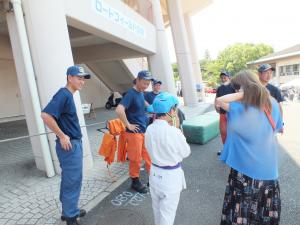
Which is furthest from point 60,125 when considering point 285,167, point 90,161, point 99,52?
point 99,52

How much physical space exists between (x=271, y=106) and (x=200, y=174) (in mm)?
2808

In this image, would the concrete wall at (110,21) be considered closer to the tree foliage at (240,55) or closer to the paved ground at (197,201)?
the paved ground at (197,201)

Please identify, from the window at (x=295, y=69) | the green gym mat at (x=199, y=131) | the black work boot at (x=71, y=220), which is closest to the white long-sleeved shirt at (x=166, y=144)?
the black work boot at (x=71, y=220)

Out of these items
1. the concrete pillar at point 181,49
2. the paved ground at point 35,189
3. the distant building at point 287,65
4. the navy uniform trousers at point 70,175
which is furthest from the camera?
the distant building at point 287,65

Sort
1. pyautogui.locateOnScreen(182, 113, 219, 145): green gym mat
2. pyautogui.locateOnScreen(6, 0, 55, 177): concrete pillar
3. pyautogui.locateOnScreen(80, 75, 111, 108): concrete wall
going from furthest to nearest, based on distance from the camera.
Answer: pyautogui.locateOnScreen(80, 75, 111, 108): concrete wall → pyautogui.locateOnScreen(182, 113, 219, 145): green gym mat → pyautogui.locateOnScreen(6, 0, 55, 177): concrete pillar

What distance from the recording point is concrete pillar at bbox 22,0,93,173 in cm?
461

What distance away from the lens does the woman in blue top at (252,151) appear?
235 cm

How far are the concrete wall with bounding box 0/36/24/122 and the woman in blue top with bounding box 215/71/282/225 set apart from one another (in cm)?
1214

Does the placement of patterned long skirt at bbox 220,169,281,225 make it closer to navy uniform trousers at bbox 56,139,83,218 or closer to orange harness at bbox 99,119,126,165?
navy uniform trousers at bbox 56,139,83,218

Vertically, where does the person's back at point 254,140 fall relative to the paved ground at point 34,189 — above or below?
above

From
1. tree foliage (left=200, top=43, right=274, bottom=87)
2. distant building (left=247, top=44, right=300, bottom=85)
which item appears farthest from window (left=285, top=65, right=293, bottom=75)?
tree foliage (left=200, top=43, right=274, bottom=87)

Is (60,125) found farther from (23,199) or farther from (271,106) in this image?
(271,106)

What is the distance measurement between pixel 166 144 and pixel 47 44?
3.58m

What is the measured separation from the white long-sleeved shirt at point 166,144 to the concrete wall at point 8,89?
1176 cm
